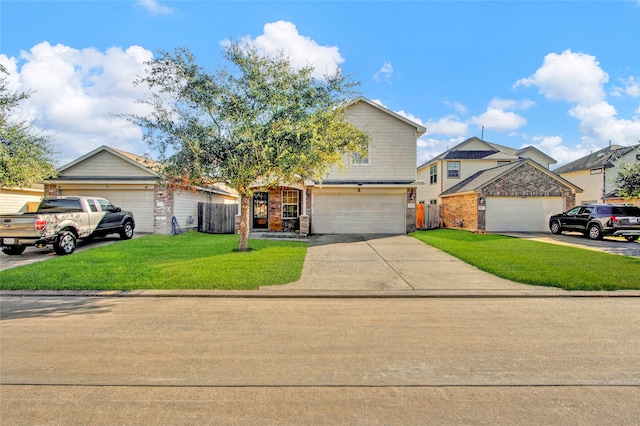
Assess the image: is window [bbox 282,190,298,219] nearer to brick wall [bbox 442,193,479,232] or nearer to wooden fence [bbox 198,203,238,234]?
wooden fence [bbox 198,203,238,234]

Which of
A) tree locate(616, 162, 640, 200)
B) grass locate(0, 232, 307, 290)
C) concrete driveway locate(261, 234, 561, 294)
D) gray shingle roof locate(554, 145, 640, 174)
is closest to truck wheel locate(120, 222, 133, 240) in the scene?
grass locate(0, 232, 307, 290)

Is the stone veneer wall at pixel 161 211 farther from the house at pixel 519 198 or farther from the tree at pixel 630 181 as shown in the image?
the tree at pixel 630 181

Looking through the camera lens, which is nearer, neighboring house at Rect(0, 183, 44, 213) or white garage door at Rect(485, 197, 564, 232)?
neighboring house at Rect(0, 183, 44, 213)

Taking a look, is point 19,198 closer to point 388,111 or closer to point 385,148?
point 385,148

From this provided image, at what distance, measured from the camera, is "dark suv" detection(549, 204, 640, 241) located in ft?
55.3

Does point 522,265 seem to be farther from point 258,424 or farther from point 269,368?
point 258,424

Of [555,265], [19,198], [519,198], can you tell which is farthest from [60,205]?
[519,198]

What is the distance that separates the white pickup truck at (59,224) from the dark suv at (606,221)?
73.9 feet

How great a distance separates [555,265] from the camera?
987 centimetres

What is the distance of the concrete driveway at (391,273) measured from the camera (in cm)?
760

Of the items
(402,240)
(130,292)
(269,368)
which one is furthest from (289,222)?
(269,368)

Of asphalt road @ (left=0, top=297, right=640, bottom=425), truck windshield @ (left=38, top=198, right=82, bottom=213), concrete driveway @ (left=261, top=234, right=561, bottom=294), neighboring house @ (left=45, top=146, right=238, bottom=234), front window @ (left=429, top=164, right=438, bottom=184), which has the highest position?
front window @ (left=429, top=164, right=438, bottom=184)

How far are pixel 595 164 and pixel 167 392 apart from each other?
35793 mm

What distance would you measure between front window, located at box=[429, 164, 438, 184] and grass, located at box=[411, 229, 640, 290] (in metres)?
15.1
